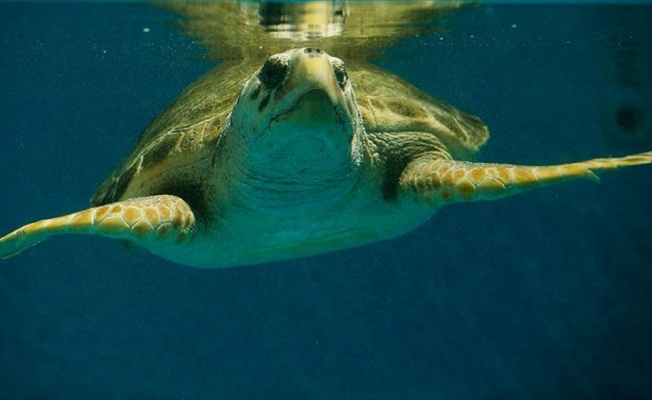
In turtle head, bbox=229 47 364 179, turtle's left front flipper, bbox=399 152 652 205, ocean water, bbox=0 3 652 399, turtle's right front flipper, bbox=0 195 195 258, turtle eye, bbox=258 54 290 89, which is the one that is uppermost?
turtle eye, bbox=258 54 290 89

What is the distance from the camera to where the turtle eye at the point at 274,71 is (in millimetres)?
2910

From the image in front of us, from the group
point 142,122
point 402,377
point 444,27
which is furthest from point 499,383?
point 142,122

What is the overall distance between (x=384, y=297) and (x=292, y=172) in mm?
10142

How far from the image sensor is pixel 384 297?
13336 mm

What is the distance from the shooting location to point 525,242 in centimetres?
1356

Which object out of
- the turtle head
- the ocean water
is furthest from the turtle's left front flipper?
the ocean water

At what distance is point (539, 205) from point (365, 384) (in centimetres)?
603

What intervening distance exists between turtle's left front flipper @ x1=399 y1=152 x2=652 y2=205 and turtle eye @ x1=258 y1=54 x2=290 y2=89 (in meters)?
1.33

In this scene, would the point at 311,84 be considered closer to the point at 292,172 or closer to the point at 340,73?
the point at 340,73

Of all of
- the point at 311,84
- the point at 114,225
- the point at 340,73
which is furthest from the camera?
the point at 114,225

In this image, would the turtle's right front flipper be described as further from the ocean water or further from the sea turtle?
the ocean water

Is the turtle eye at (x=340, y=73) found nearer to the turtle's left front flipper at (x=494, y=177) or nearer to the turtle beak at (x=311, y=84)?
the turtle beak at (x=311, y=84)

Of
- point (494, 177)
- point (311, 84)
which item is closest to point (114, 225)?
point (311, 84)

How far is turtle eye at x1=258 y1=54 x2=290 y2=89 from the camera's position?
2910mm
